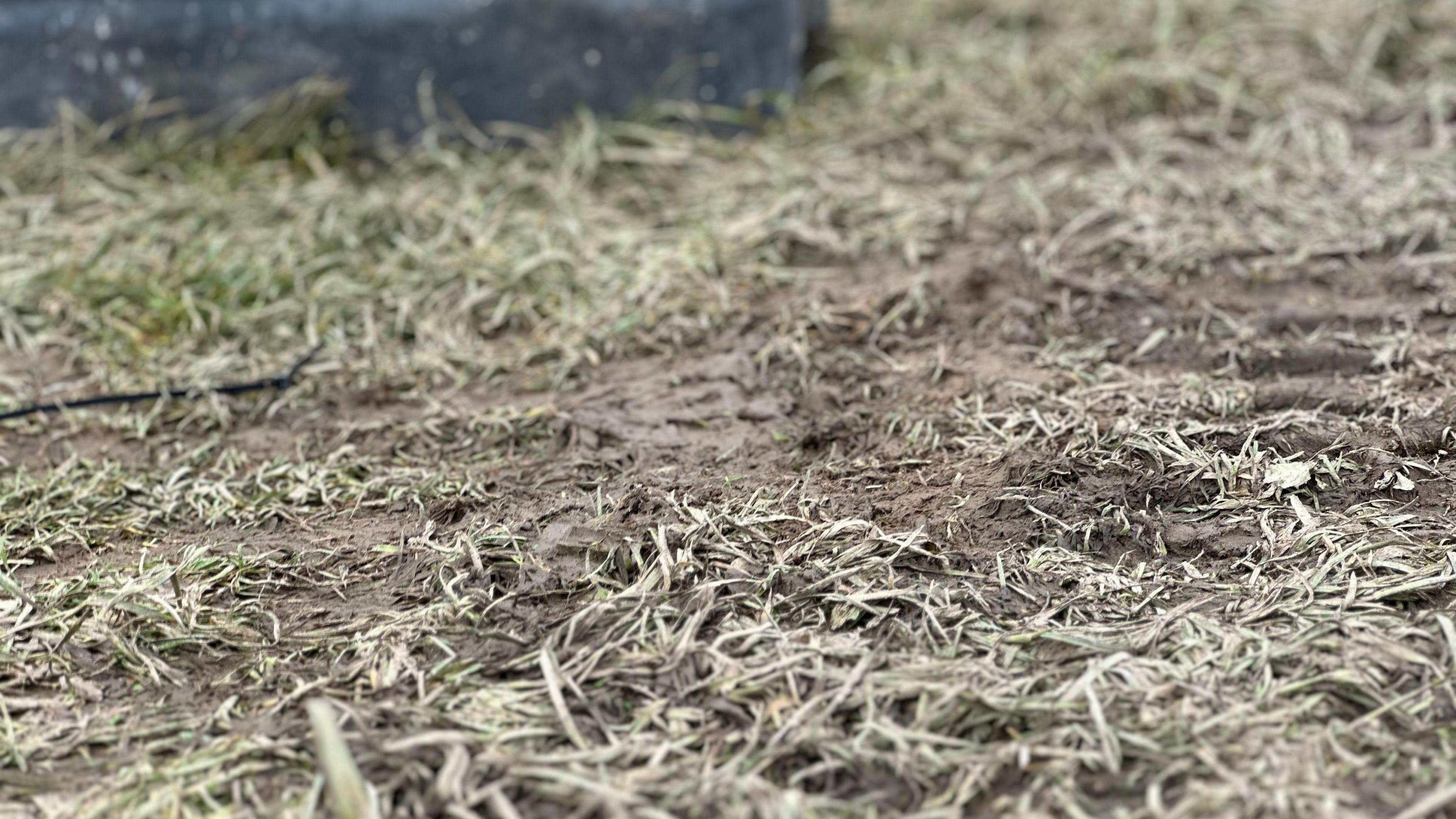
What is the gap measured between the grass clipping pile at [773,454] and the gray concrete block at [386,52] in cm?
11

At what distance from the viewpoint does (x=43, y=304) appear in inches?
124

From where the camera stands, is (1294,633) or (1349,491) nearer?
(1294,633)

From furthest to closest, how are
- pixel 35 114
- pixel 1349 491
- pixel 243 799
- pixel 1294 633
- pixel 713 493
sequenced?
pixel 35 114 < pixel 713 493 < pixel 1349 491 < pixel 1294 633 < pixel 243 799

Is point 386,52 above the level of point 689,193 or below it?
above

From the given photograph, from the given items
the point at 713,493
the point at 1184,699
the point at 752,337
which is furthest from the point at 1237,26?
the point at 1184,699

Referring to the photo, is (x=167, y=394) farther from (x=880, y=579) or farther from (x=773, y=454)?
(x=880, y=579)

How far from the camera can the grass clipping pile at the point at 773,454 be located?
168 cm

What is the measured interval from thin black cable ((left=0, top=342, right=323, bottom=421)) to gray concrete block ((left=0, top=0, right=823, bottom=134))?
136 centimetres

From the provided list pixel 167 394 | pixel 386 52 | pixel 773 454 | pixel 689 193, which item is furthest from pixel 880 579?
pixel 386 52

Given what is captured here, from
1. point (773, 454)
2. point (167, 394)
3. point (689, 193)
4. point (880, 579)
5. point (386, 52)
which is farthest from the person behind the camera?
point (386, 52)

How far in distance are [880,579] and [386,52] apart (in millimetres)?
2633

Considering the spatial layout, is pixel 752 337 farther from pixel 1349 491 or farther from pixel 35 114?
pixel 35 114

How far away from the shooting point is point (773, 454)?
2.43 metres

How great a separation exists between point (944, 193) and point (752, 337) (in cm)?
92
